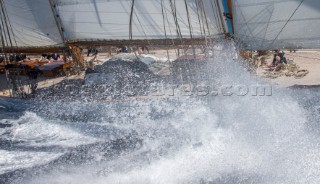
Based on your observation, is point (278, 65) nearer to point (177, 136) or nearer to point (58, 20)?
point (177, 136)

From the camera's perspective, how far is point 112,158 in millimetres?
8492

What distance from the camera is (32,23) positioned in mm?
15859

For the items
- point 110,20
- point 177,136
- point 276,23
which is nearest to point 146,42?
point 110,20

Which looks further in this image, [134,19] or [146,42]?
[146,42]

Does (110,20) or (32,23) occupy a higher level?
(32,23)

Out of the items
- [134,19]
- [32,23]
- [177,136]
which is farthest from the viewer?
[32,23]

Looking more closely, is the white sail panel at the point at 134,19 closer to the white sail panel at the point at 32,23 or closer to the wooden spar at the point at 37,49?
the white sail panel at the point at 32,23

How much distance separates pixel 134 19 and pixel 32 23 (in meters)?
5.23

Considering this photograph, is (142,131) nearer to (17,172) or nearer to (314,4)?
(17,172)

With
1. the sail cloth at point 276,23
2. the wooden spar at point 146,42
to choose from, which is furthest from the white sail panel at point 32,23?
the sail cloth at point 276,23

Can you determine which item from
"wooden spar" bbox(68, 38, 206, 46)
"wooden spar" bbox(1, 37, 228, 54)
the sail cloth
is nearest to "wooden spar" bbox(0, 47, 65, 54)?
"wooden spar" bbox(1, 37, 228, 54)

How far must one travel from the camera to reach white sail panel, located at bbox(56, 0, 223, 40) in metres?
13.6

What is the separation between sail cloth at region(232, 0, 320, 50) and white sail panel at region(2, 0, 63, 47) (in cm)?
892

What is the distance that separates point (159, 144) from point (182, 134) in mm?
917
